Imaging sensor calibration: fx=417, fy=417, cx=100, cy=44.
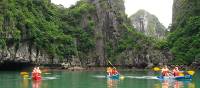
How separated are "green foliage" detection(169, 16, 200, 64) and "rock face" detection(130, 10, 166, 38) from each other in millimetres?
32819

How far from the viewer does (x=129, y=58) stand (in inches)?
2472

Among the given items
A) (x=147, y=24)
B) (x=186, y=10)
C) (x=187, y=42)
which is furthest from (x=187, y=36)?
(x=147, y=24)

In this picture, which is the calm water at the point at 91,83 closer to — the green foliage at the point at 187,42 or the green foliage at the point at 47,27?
the green foliage at the point at 47,27

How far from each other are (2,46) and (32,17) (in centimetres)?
964

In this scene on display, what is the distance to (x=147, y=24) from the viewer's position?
308 feet

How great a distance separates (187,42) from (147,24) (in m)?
37.1

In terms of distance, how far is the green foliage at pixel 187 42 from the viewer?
178ft

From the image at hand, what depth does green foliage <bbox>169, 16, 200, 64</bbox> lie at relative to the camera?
54.4 meters

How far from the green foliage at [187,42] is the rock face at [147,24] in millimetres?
32819

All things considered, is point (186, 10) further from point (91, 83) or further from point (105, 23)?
point (91, 83)

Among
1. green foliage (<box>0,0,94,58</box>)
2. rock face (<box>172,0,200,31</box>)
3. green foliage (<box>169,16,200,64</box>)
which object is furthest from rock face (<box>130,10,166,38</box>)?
green foliage (<box>169,16,200,64</box>)

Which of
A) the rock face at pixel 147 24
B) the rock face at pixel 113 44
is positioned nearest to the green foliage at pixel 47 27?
the rock face at pixel 113 44

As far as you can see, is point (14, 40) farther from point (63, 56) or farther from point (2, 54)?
point (63, 56)

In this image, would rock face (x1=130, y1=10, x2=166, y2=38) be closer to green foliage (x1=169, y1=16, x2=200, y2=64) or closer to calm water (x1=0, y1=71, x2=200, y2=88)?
green foliage (x1=169, y1=16, x2=200, y2=64)
